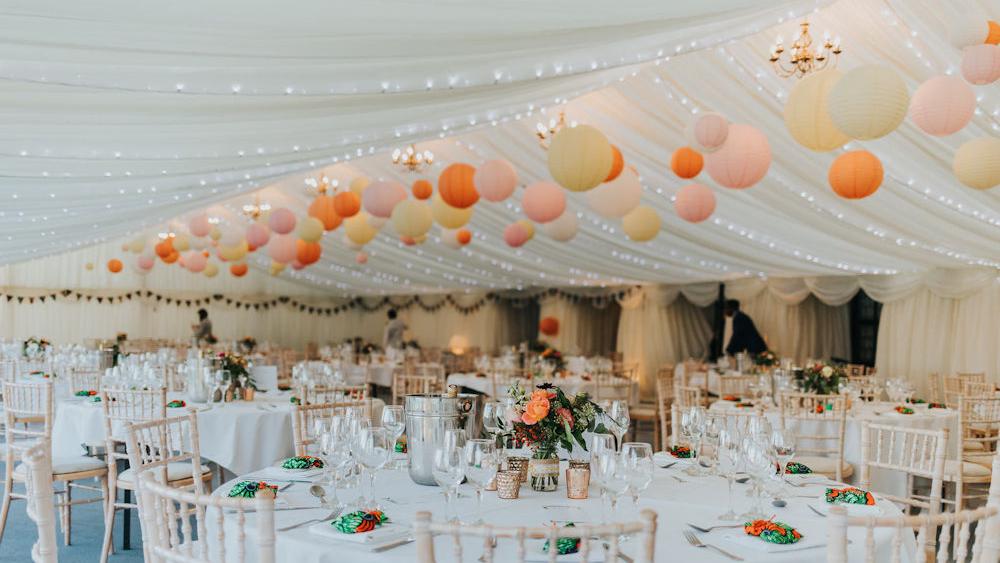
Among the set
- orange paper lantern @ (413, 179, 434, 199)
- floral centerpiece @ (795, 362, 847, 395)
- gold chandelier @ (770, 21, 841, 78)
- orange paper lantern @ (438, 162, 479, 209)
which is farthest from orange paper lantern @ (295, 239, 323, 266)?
gold chandelier @ (770, 21, 841, 78)

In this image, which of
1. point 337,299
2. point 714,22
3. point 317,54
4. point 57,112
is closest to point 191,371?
point 57,112

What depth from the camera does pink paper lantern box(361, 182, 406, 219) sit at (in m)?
7.73

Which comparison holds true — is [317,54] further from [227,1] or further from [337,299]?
[337,299]

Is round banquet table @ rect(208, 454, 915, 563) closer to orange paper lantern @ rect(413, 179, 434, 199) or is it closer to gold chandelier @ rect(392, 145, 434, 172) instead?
orange paper lantern @ rect(413, 179, 434, 199)

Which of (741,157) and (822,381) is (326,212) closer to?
(741,157)

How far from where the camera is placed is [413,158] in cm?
869

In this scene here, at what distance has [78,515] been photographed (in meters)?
6.21

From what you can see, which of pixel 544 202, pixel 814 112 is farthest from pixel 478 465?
pixel 544 202

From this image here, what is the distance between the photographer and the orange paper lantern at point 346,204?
8242 mm

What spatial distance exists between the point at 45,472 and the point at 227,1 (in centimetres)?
167

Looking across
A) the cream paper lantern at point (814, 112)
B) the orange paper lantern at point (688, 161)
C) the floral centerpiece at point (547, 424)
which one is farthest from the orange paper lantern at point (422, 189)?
the floral centerpiece at point (547, 424)

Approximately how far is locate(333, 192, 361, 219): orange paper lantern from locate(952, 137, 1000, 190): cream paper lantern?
517cm

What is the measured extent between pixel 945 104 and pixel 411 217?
15.0 ft

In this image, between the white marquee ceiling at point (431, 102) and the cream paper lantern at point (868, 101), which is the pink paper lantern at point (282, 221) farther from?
the cream paper lantern at point (868, 101)
